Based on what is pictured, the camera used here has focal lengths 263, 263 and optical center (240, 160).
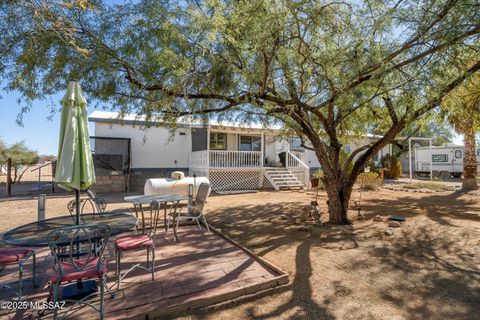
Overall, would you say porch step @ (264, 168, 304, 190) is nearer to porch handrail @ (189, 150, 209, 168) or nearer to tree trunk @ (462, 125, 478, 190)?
porch handrail @ (189, 150, 209, 168)

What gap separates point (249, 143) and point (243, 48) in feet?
43.1

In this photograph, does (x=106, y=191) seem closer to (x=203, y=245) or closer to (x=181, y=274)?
(x=203, y=245)

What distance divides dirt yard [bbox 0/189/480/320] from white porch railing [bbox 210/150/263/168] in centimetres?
637

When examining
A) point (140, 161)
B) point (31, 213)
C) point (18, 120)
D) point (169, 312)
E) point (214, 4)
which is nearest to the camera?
point (169, 312)

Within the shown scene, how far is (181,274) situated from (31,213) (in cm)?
693

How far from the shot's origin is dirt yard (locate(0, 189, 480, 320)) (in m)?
2.88

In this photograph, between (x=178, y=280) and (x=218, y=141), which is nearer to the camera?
(x=178, y=280)

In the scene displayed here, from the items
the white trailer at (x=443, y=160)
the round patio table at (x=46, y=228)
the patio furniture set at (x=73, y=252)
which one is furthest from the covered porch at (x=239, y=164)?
the white trailer at (x=443, y=160)

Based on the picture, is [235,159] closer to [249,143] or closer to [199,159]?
[199,159]

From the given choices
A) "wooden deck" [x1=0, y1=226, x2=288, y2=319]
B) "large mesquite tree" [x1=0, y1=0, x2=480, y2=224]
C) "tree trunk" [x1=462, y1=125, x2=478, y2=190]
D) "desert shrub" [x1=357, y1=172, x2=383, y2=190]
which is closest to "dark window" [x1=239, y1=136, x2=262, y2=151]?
"desert shrub" [x1=357, y1=172, x2=383, y2=190]

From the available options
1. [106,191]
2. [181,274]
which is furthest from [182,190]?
[181,274]

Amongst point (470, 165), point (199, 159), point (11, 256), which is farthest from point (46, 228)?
point (470, 165)

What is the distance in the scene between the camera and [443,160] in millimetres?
21625

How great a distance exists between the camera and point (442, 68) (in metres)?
4.77
